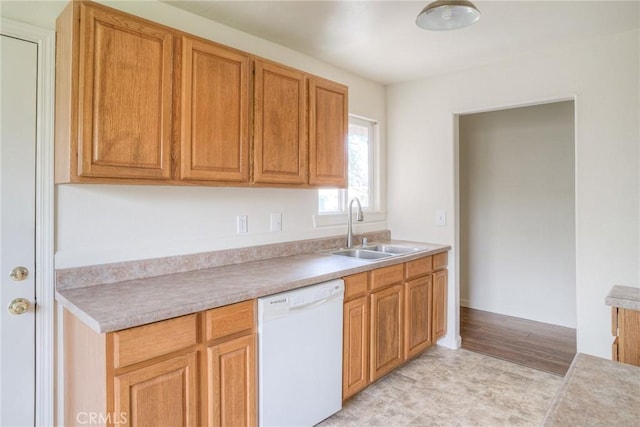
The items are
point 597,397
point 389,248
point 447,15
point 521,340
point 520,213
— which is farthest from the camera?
point 520,213

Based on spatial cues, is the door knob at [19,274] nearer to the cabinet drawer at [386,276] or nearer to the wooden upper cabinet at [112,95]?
the wooden upper cabinet at [112,95]

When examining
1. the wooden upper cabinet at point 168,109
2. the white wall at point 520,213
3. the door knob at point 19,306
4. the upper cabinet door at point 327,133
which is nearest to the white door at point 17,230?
the door knob at point 19,306

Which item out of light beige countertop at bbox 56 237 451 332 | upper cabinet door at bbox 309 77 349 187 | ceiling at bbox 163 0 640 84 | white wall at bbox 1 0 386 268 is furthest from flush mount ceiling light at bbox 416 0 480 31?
light beige countertop at bbox 56 237 451 332

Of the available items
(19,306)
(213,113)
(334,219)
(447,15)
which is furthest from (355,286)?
(19,306)

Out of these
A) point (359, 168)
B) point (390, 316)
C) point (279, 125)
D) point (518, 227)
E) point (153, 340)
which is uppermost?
point (279, 125)

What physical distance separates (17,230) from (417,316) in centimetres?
Result: 259

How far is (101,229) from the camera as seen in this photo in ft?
6.14

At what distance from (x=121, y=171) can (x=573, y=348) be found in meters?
3.80

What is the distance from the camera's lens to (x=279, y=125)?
2.29m

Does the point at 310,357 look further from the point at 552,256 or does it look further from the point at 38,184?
the point at 552,256

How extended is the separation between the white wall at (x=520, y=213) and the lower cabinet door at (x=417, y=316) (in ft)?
5.59

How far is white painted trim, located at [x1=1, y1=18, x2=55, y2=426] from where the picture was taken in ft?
5.58

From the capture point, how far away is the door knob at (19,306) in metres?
1.64

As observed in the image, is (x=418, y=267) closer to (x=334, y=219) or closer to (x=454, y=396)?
(x=334, y=219)
